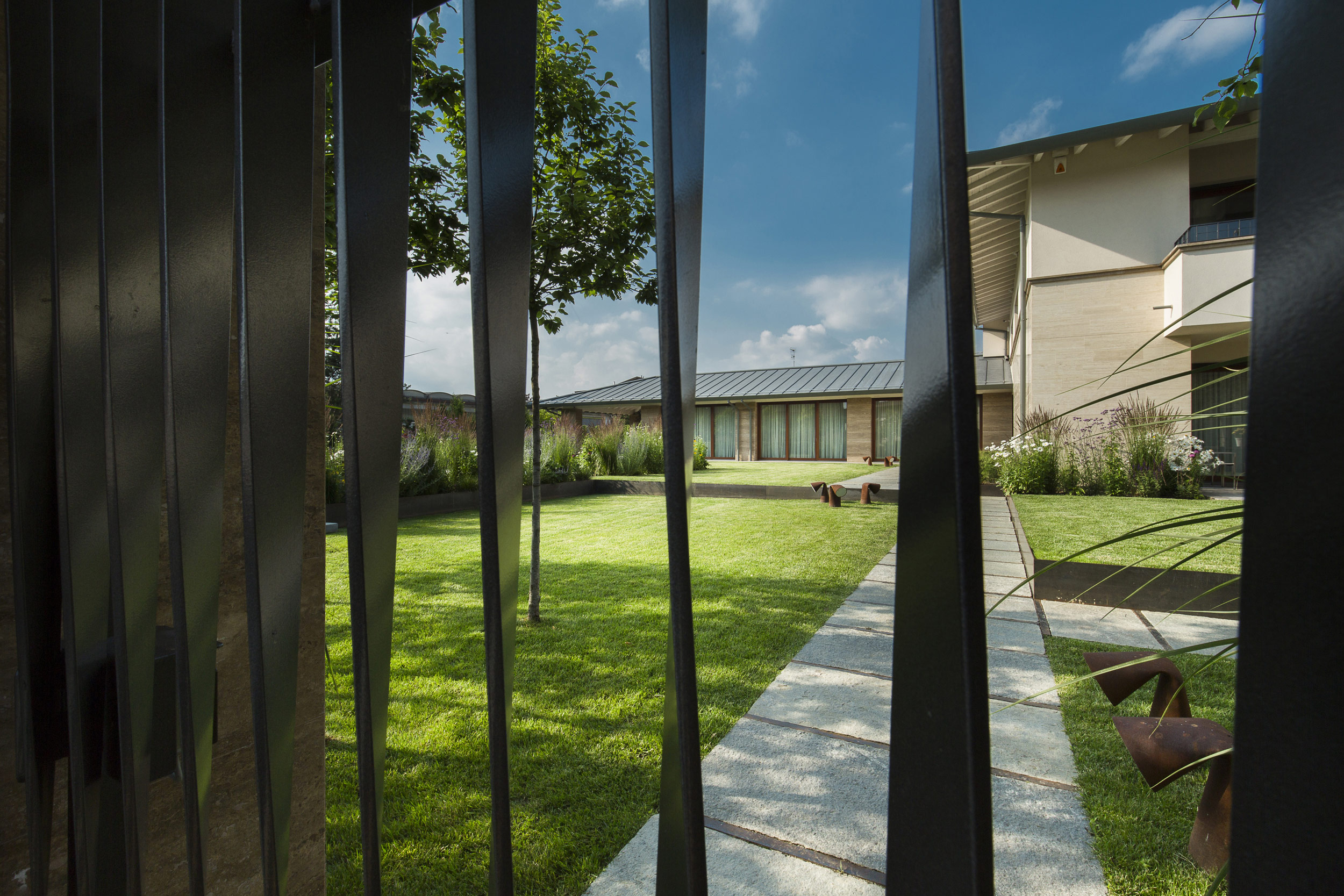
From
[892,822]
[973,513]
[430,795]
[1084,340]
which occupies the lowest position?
[430,795]

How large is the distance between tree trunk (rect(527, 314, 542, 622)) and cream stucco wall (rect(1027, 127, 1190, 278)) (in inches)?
417

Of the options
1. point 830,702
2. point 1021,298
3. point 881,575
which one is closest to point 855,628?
point 830,702

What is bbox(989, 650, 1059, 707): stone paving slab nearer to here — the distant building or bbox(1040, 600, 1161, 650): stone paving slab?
bbox(1040, 600, 1161, 650): stone paving slab

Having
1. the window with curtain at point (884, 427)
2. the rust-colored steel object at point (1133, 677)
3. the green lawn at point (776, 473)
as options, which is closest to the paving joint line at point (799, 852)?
the rust-colored steel object at point (1133, 677)

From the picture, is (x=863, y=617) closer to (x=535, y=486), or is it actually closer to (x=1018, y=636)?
(x=1018, y=636)

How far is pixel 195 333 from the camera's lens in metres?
0.72

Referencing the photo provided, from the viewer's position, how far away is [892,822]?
0.94 ft

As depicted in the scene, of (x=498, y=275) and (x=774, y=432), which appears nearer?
(x=498, y=275)

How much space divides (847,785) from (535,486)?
8.49 feet

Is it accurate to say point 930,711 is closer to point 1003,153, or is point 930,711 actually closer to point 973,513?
point 973,513

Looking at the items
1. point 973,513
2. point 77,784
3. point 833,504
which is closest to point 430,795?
point 77,784

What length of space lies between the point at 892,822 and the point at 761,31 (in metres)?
1.31

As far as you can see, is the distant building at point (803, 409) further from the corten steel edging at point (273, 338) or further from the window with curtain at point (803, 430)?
the corten steel edging at point (273, 338)

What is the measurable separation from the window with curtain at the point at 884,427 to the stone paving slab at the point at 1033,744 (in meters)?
18.1
